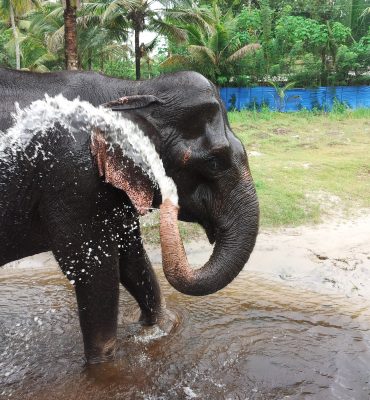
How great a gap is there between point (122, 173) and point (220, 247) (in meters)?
0.66

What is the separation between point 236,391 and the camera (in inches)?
132

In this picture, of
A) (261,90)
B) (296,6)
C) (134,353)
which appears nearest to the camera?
(134,353)

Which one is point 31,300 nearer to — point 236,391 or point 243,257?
point 236,391

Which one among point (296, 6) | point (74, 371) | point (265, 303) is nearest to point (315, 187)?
point (265, 303)

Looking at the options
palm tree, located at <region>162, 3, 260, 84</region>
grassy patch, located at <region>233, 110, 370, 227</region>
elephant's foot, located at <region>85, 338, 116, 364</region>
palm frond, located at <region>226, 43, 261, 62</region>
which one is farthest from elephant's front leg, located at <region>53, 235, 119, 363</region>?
palm frond, located at <region>226, 43, 261, 62</region>

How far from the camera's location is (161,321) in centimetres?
419

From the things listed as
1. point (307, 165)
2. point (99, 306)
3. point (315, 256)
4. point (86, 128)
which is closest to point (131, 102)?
point (86, 128)

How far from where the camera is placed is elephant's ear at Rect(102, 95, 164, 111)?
9.66ft

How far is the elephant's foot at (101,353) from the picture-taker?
3447mm

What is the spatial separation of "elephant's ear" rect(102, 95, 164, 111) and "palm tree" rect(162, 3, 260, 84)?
60.9 feet

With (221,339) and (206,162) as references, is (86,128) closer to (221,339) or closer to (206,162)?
(206,162)

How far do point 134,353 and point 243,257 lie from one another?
1.42 m

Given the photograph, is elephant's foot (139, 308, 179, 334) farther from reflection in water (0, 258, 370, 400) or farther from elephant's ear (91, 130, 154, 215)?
elephant's ear (91, 130, 154, 215)

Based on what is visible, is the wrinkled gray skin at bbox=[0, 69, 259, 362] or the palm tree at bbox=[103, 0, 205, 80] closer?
the wrinkled gray skin at bbox=[0, 69, 259, 362]
